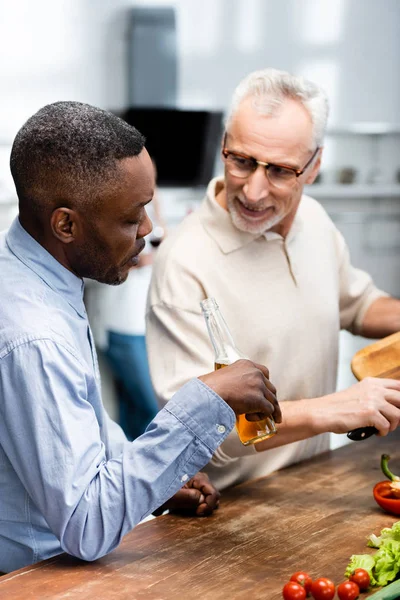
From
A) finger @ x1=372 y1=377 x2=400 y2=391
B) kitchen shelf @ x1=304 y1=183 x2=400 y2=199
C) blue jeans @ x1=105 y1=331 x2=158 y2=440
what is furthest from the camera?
kitchen shelf @ x1=304 y1=183 x2=400 y2=199

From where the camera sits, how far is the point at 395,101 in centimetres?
625

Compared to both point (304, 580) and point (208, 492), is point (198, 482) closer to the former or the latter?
point (208, 492)

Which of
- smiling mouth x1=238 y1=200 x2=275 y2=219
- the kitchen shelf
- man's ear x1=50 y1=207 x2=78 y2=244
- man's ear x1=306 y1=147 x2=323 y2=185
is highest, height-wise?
man's ear x1=50 y1=207 x2=78 y2=244

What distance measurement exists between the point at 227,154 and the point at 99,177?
25.4 inches

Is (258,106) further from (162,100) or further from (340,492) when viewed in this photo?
(162,100)

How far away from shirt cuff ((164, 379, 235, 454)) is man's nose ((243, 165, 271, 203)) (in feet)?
2.10

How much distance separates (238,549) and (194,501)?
0.54 feet

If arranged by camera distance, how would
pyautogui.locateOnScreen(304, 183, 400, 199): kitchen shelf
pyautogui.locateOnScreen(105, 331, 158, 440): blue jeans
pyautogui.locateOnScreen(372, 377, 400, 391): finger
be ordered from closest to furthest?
1. pyautogui.locateOnScreen(372, 377, 400, 391): finger
2. pyautogui.locateOnScreen(105, 331, 158, 440): blue jeans
3. pyautogui.locateOnScreen(304, 183, 400, 199): kitchen shelf

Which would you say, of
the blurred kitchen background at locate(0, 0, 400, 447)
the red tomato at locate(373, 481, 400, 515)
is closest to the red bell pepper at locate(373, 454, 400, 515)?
the red tomato at locate(373, 481, 400, 515)

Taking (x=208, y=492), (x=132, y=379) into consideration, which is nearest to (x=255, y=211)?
(x=208, y=492)

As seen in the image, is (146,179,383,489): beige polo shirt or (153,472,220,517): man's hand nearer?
(153,472,220,517): man's hand

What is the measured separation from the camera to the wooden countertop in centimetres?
136

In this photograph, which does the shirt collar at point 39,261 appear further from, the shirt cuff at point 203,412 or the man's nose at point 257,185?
the man's nose at point 257,185

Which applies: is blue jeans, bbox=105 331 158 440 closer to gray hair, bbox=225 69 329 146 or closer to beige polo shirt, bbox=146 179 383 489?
beige polo shirt, bbox=146 179 383 489
